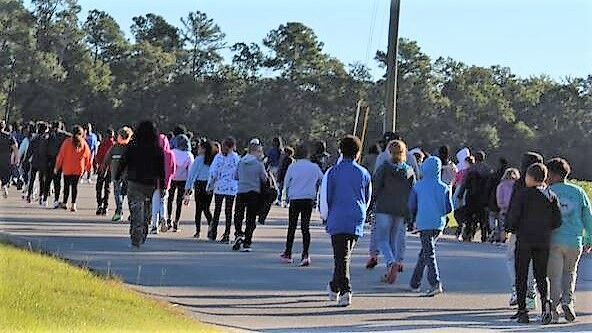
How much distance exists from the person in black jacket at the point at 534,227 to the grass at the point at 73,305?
11.0 feet

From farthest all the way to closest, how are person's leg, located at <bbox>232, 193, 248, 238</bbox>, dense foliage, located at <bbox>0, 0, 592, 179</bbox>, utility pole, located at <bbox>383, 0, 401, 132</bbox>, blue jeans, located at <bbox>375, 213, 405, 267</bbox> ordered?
dense foliage, located at <bbox>0, 0, 592, 179</bbox> → utility pole, located at <bbox>383, 0, 401, 132</bbox> → person's leg, located at <bbox>232, 193, 248, 238</bbox> → blue jeans, located at <bbox>375, 213, 405, 267</bbox>

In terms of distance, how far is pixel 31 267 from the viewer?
12422 millimetres

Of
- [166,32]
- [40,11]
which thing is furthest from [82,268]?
[166,32]

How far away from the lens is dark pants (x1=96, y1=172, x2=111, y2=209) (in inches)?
826

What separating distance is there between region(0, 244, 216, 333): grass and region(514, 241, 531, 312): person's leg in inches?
130

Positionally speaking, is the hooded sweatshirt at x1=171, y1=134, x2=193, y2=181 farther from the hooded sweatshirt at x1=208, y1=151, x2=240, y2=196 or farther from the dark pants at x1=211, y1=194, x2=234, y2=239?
the hooded sweatshirt at x1=208, y1=151, x2=240, y2=196

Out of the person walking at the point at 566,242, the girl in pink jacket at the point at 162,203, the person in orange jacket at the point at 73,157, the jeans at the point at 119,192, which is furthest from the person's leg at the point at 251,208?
the person in orange jacket at the point at 73,157

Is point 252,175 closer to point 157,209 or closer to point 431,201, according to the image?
point 157,209

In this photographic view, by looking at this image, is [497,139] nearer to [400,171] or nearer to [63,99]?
[63,99]

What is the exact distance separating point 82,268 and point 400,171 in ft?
13.3

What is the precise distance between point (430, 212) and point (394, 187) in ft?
3.06

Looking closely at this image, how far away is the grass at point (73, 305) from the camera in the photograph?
9.17 meters

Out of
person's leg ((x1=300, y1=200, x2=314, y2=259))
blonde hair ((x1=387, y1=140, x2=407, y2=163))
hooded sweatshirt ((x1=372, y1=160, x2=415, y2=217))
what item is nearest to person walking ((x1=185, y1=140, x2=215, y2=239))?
person's leg ((x1=300, y1=200, x2=314, y2=259))

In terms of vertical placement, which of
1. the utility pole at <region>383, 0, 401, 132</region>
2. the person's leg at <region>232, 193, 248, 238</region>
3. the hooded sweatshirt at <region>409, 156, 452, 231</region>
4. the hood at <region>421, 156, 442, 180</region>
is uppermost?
the utility pole at <region>383, 0, 401, 132</region>
